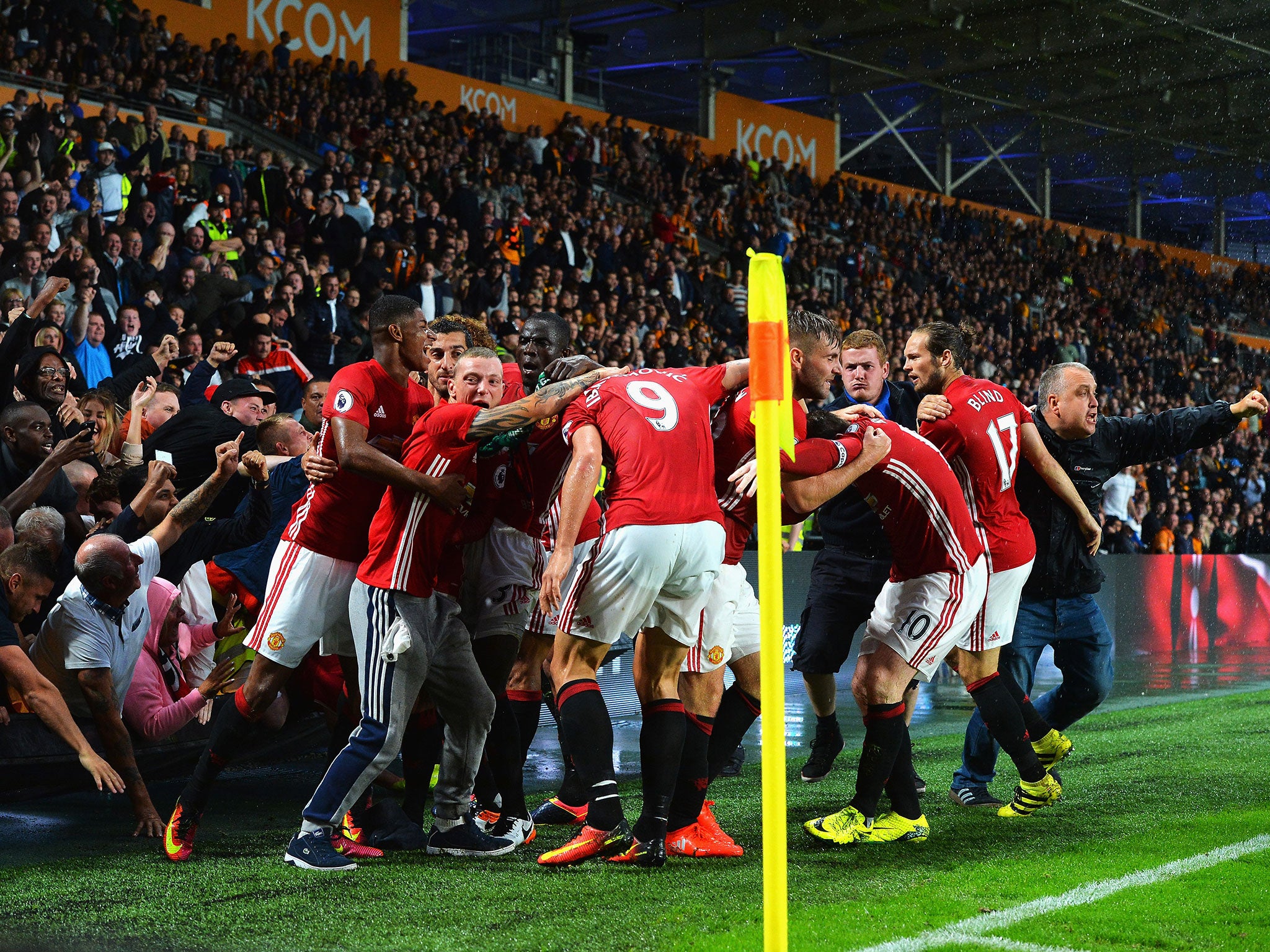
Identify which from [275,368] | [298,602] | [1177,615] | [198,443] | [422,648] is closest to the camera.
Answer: [422,648]

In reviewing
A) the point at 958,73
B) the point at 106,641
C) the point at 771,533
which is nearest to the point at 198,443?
the point at 106,641

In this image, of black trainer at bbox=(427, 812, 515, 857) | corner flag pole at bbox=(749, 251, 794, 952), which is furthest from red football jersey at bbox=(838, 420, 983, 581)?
corner flag pole at bbox=(749, 251, 794, 952)

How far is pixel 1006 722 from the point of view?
5664mm

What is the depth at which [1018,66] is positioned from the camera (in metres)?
30.5

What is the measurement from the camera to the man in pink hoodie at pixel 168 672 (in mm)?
5832

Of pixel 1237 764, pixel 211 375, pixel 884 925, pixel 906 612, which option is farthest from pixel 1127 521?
pixel 884 925

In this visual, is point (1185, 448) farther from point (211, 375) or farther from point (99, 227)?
point (99, 227)

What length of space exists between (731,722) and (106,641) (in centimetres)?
265

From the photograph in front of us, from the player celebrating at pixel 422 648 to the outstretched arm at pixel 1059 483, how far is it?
2.26 meters

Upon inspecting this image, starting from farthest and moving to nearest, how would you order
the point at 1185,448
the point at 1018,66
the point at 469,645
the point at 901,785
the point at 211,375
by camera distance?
the point at 1018,66 → the point at 211,375 → the point at 1185,448 → the point at 901,785 → the point at 469,645

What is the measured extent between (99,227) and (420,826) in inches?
318

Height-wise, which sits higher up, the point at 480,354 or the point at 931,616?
the point at 480,354

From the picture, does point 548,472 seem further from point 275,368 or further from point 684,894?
point 275,368

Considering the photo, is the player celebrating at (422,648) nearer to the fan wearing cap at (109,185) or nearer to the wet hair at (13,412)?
the wet hair at (13,412)
